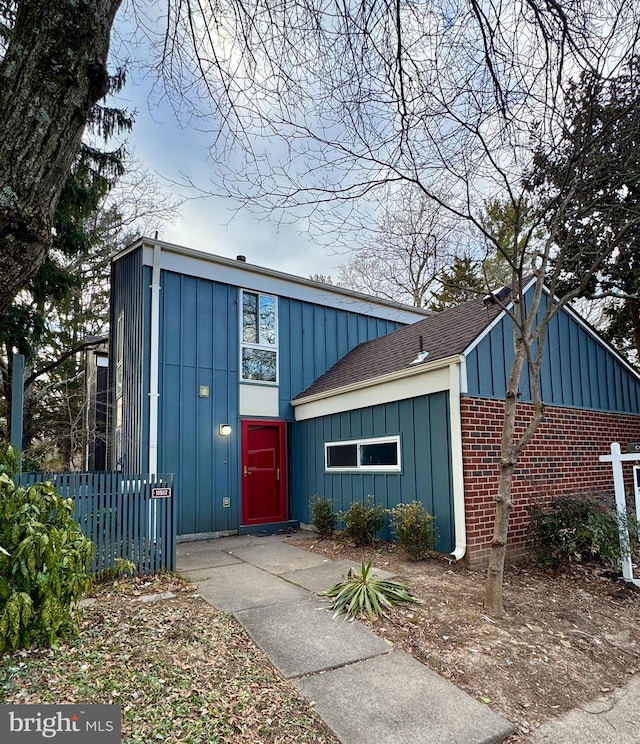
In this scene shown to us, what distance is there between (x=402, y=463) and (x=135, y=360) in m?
5.16

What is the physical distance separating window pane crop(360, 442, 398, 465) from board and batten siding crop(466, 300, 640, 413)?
5.34ft

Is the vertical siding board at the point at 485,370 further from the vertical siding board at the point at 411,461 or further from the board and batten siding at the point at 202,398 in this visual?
the board and batten siding at the point at 202,398

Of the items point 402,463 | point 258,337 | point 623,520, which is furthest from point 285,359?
point 623,520

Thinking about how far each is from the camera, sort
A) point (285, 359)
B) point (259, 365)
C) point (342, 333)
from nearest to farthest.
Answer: point (259, 365) → point (285, 359) → point (342, 333)

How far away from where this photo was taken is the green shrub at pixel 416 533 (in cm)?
597

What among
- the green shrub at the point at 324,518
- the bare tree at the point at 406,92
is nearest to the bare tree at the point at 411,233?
the bare tree at the point at 406,92

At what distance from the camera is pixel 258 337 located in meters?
9.69

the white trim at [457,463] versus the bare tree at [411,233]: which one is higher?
the bare tree at [411,233]

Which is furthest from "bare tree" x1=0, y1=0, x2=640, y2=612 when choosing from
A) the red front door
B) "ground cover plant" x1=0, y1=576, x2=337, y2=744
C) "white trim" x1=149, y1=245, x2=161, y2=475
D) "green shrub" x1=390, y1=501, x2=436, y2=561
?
the red front door

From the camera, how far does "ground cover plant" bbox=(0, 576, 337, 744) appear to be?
2.55 m

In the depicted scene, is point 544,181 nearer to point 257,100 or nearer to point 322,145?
point 322,145

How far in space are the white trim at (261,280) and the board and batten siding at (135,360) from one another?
39cm

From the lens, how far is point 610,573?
5.75 meters

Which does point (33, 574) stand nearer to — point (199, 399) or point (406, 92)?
point (406, 92)
